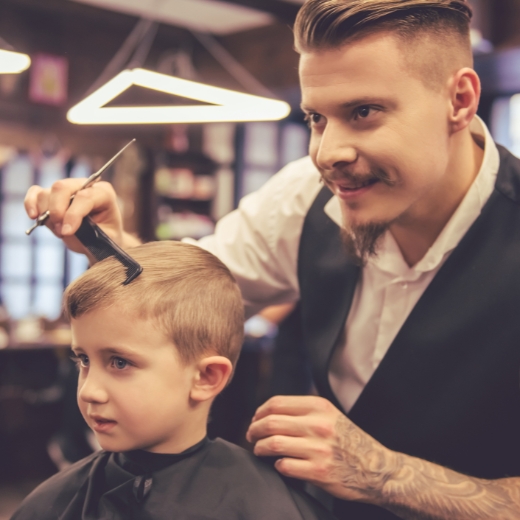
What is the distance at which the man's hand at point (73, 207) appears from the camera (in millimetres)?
1320

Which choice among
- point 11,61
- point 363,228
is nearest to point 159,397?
point 363,228

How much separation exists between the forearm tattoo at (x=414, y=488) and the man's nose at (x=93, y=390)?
0.46 meters

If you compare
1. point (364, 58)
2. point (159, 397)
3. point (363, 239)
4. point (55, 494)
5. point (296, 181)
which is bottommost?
point (55, 494)

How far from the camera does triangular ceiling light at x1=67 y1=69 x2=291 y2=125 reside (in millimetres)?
1264

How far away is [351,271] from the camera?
63.4 inches

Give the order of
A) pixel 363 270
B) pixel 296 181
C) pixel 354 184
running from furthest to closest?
pixel 296 181 → pixel 363 270 → pixel 354 184

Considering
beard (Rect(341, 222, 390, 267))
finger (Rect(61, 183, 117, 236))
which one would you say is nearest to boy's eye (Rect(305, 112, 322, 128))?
beard (Rect(341, 222, 390, 267))

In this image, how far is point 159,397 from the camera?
3.83 ft

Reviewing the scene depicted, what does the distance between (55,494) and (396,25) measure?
1140 mm

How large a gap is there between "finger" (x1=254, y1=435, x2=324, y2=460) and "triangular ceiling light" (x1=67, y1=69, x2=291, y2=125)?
612mm

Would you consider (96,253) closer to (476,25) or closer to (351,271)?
(351,271)

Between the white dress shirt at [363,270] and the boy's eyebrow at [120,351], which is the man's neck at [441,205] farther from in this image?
the boy's eyebrow at [120,351]

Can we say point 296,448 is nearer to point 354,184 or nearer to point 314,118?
point 354,184

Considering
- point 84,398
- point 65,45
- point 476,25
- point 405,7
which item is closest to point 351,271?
point 405,7
